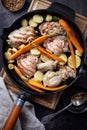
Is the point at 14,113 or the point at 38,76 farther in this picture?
the point at 38,76


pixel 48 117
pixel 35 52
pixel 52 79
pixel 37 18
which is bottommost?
pixel 48 117

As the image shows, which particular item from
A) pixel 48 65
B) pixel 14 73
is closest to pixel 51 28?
pixel 48 65

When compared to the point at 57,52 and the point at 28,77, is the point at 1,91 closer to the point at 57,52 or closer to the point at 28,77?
the point at 28,77

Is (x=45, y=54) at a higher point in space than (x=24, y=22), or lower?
lower

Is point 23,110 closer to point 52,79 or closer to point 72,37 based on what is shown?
point 52,79

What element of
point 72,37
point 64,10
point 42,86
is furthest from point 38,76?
point 64,10

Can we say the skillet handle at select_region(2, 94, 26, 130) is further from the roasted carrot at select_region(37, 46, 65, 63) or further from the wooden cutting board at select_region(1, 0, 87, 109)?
the roasted carrot at select_region(37, 46, 65, 63)

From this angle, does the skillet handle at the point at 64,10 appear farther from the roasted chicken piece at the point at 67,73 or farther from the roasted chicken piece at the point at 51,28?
the roasted chicken piece at the point at 67,73

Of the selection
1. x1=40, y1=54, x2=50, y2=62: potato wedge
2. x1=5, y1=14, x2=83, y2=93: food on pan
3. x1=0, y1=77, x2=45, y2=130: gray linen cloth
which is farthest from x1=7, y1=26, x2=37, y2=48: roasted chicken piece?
x1=0, y1=77, x2=45, y2=130: gray linen cloth
